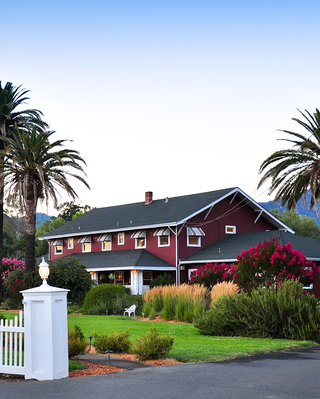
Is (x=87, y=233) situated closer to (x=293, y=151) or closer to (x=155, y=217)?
(x=155, y=217)

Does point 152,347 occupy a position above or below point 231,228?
below

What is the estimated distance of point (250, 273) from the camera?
20.5 m

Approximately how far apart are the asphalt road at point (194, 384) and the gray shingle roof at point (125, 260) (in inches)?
1016

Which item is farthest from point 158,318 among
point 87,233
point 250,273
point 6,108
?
point 87,233

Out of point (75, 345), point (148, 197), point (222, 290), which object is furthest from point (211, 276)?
point (148, 197)

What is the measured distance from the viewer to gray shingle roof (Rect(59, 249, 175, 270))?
1426 inches

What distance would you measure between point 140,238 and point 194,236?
4.33 m

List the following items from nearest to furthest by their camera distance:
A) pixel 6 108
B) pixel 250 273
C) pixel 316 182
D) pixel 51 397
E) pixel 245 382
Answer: pixel 51 397 < pixel 245 382 < pixel 250 273 < pixel 316 182 < pixel 6 108

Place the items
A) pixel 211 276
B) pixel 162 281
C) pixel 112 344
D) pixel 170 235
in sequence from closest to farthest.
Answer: pixel 112 344 < pixel 211 276 < pixel 162 281 < pixel 170 235

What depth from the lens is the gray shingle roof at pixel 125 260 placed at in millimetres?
36219

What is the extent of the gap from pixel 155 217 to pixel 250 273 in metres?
19.3

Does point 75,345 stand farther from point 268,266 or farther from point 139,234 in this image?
point 139,234

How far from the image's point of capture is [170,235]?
37.7 meters

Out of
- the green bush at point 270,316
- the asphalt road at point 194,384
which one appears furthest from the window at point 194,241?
the asphalt road at point 194,384
